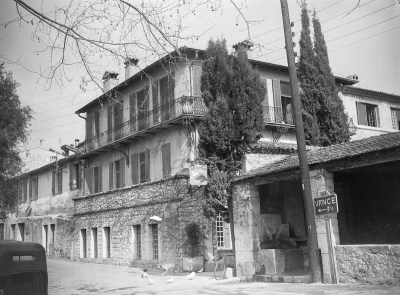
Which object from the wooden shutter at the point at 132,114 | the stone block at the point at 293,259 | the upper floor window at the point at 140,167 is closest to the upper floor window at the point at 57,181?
the upper floor window at the point at 140,167

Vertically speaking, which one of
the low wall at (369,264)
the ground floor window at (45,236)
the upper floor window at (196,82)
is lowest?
the low wall at (369,264)

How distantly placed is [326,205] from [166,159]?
1198 centimetres

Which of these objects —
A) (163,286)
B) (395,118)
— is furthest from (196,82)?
(395,118)

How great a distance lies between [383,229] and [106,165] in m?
16.6

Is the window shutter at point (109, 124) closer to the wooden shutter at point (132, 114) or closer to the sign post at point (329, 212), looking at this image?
the wooden shutter at point (132, 114)

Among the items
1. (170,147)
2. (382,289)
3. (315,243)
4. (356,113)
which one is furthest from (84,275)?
(356,113)

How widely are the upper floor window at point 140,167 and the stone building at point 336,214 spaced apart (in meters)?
9.13

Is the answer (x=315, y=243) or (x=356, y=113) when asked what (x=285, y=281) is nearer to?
(x=315, y=243)

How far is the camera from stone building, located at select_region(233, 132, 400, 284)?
1110cm

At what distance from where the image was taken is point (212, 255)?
19.5m

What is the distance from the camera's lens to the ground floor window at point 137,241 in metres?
23.0

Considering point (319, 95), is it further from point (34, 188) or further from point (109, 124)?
point (34, 188)

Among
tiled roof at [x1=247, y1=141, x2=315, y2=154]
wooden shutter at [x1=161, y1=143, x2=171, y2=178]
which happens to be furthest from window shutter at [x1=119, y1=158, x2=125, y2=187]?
tiled roof at [x1=247, y1=141, x2=315, y2=154]

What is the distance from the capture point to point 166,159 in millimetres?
22266
